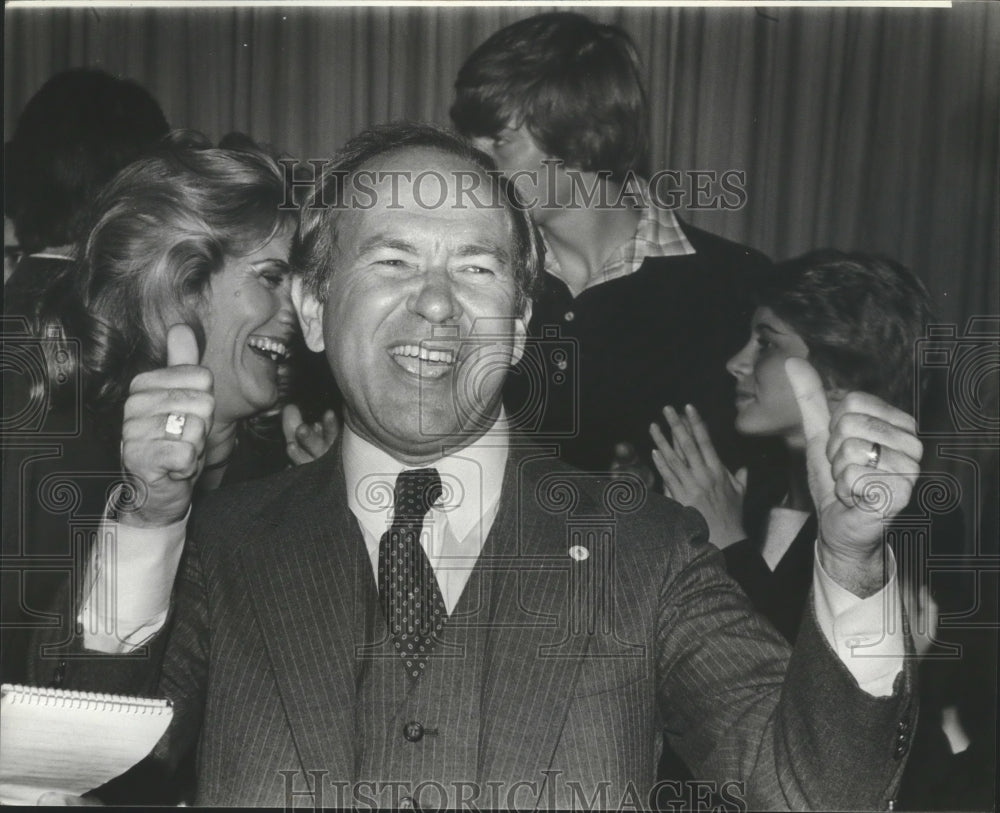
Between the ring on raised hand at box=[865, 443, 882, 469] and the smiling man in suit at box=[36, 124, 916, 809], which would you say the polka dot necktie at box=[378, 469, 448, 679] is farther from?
the ring on raised hand at box=[865, 443, 882, 469]

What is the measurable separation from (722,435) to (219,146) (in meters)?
1.29

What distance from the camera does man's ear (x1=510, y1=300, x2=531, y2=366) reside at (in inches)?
111

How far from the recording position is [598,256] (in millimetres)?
2887

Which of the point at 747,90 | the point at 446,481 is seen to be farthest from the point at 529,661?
the point at 747,90

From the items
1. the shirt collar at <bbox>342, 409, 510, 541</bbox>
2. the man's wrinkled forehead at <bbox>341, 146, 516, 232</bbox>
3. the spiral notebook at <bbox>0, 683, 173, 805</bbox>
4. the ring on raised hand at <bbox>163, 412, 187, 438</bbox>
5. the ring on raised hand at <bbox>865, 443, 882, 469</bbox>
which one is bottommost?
the spiral notebook at <bbox>0, 683, 173, 805</bbox>

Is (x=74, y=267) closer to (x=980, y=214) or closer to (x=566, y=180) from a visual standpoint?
(x=566, y=180)

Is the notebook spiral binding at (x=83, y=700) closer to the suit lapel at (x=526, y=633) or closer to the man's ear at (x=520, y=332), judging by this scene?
the suit lapel at (x=526, y=633)

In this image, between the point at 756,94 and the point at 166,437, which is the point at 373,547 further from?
the point at 756,94

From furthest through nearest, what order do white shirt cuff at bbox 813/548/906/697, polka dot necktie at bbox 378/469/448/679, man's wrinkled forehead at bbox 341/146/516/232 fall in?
man's wrinkled forehead at bbox 341/146/516/232, polka dot necktie at bbox 378/469/448/679, white shirt cuff at bbox 813/548/906/697

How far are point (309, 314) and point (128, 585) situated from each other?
68 cm

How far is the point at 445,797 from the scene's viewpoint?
104 inches

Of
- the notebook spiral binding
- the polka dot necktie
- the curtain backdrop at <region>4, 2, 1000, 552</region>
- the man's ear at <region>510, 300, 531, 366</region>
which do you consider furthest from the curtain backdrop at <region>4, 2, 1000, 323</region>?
the notebook spiral binding

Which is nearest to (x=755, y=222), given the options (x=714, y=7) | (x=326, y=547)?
(x=714, y=7)

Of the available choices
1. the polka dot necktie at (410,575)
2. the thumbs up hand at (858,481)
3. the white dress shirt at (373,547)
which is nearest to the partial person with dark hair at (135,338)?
the white dress shirt at (373,547)
